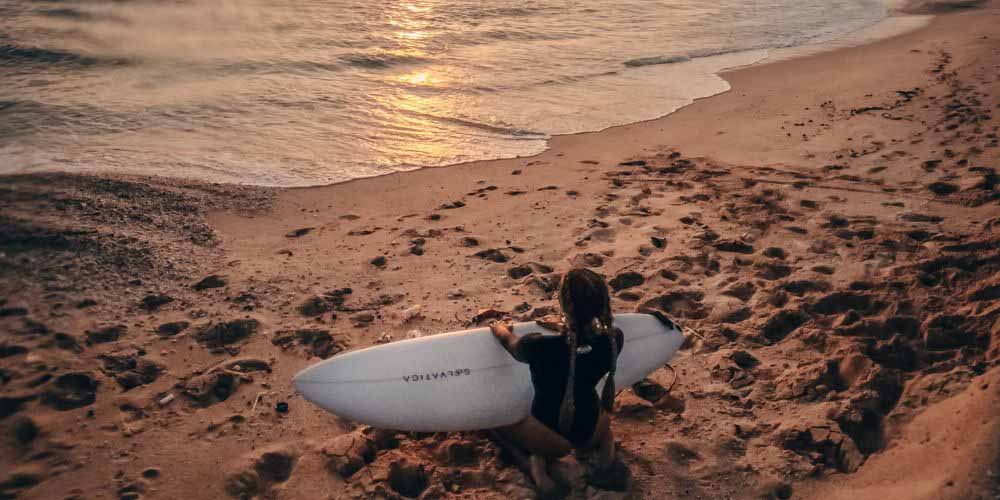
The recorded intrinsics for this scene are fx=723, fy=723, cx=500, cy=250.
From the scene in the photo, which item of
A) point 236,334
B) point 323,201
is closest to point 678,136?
point 323,201

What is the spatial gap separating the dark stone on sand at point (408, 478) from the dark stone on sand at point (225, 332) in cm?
149

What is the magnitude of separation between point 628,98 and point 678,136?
2.00 m

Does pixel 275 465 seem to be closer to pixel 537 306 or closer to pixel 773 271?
pixel 537 306

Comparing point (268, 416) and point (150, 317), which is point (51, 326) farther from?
point (268, 416)

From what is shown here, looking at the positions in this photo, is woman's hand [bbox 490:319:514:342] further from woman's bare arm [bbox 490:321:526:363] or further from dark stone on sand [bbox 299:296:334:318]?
dark stone on sand [bbox 299:296:334:318]

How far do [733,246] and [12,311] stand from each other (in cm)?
462

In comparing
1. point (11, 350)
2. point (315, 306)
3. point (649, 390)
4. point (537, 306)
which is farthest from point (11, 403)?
point (649, 390)

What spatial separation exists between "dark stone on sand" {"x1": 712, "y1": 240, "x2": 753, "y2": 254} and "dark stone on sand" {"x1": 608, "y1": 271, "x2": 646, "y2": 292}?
727 mm

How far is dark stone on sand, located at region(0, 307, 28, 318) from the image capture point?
14.0ft

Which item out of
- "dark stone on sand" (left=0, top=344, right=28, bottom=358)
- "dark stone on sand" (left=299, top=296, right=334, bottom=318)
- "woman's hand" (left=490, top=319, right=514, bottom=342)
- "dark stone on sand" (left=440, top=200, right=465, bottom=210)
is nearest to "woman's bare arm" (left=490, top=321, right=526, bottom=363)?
"woman's hand" (left=490, top=319, right=514, bottom=342)

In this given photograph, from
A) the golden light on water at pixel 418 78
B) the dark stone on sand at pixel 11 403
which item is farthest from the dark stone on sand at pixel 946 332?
the golden light on water at pixel 418 78

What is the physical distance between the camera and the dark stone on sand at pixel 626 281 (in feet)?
15.4

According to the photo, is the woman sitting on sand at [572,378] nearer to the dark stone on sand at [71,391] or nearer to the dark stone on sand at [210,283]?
the dark stone on sand at [71,391]

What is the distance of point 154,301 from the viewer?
4555 mm
